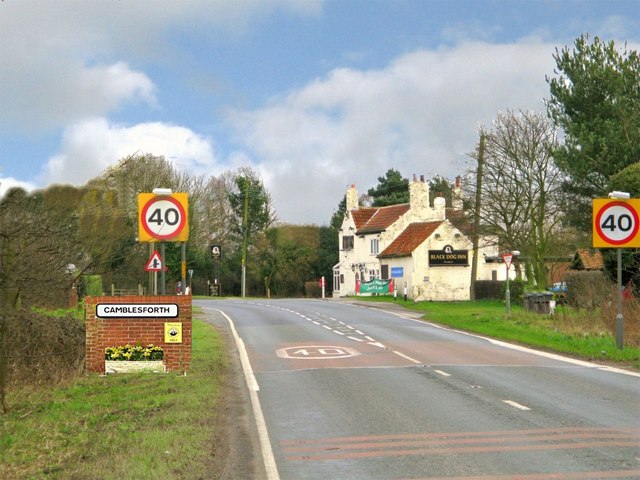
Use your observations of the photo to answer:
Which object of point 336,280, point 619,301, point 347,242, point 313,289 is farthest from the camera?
point 313,289

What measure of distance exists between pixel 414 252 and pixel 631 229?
42533mm

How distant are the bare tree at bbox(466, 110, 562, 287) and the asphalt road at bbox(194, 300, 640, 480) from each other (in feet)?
83.6

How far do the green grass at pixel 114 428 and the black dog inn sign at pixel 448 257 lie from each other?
155 ft

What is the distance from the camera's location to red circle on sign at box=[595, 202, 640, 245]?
19.5 meters

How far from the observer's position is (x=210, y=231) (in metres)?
78.2

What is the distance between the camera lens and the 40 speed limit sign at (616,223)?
19.5m

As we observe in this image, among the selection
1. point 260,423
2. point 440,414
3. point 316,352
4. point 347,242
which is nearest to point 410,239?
point 347,242

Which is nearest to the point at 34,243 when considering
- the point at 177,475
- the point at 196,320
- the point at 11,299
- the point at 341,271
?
the point at 11,299

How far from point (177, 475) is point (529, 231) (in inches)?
1636

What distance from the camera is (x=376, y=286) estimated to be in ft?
218

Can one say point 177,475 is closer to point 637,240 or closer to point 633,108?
point 637,240

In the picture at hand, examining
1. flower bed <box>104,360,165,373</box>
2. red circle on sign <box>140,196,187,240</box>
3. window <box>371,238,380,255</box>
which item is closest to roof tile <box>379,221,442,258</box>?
window <box>371,238,380,255</box>

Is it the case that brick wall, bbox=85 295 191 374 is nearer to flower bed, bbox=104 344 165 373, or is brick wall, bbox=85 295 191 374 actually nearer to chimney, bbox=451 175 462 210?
flower bed, bbox=104 344 165 373

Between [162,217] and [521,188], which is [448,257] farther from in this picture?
[162,217]
